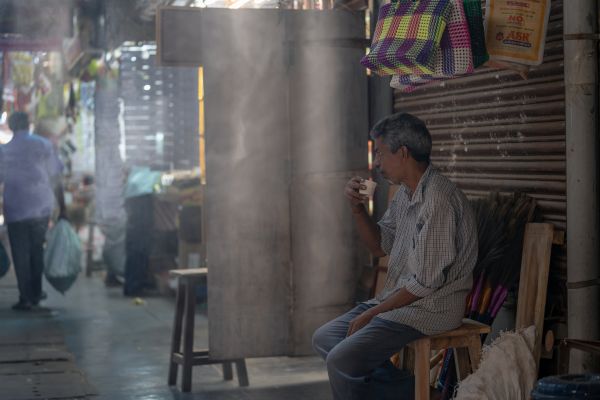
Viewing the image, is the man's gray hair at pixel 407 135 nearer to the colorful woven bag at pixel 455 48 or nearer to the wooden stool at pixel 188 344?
the colorful woven bag at pixel 455 48

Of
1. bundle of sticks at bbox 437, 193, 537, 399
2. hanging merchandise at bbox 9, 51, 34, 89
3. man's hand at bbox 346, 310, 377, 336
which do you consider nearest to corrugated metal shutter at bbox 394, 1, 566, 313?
bundle of sticks at bbox 437, 193, 537, 399

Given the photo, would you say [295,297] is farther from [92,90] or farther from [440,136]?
[92,90]

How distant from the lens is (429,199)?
14.0 ft

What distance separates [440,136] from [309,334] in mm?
1602

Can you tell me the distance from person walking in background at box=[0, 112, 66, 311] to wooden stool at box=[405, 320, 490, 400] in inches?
252

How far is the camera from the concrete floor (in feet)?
20.8

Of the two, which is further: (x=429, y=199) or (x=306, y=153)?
(x=306, y=153)

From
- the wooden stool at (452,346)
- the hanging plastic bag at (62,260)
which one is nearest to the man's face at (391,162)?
the wooden stool at (452,346)

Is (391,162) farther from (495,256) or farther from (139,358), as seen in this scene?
(139,358)

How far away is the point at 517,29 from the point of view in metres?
4.19

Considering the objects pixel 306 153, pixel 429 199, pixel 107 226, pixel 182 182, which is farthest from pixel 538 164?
pixel 107 226

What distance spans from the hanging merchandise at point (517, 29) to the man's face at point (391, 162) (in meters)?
0.62

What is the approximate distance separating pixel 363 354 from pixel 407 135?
992 mm

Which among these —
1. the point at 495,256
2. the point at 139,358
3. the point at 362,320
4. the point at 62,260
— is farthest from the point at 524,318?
the point at 62,260
